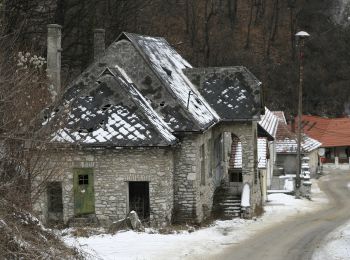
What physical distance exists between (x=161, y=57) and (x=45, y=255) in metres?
14.1

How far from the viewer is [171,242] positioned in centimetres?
2020

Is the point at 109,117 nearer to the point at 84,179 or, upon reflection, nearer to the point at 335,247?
the point at 84,179

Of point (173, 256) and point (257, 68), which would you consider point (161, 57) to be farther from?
point (257, 68)

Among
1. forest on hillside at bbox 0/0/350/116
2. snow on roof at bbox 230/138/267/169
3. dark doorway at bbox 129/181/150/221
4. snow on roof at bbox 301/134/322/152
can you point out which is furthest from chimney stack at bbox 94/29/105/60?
snow on roof at bbox 301/134/322/152

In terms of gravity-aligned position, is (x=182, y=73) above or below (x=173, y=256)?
above

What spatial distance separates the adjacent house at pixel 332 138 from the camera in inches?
2183

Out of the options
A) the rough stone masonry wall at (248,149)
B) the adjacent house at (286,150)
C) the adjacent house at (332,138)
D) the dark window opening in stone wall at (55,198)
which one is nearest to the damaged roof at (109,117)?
the dark window opening in stone wall at (55,198)

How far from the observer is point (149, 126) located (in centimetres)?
2216

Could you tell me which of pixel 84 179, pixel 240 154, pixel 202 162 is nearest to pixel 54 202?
pixel 84 179

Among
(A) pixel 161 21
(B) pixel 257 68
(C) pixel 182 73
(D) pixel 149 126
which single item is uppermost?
(A) pixel 161 21

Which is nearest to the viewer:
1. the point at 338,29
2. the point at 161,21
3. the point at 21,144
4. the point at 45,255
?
the point at 45,255

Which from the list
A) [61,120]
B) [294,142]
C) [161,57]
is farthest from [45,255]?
[294,142]

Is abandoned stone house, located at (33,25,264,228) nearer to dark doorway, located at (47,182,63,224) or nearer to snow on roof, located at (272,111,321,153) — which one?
dark doorway, located at (47,182,63,224)

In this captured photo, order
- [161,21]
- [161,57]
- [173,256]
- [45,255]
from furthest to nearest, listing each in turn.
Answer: [161,21] < [161,57] < [173,256] < [45,255]
